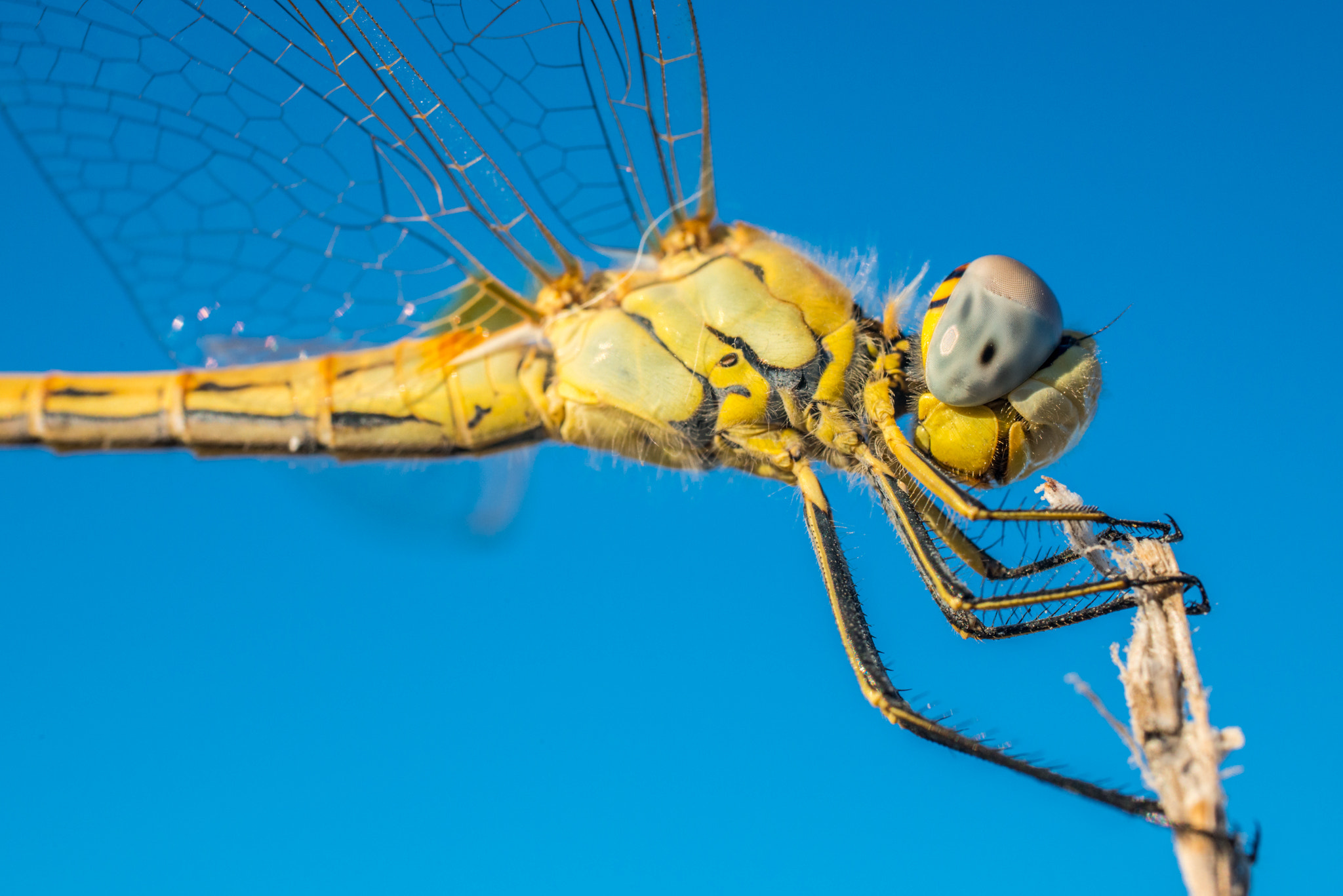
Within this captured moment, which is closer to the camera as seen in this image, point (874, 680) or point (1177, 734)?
point (1177, 734)

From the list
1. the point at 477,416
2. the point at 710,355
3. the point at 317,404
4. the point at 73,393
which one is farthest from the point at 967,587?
the point at 73,393

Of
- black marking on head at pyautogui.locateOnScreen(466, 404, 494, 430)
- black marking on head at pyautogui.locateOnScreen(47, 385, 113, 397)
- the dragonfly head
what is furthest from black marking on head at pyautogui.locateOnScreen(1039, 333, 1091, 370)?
black marking on head at pyautogui.locateOnScreen(47, 385, 113, 397)

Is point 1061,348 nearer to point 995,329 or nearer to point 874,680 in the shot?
point 995,329

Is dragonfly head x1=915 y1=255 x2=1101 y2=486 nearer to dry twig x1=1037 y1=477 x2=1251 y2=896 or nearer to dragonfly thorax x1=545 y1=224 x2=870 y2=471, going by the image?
dragonfly thorax x1=545 y1=224 x2=870 y2=471

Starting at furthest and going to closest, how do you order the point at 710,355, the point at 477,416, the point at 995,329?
the point at 477,416 < the point at 710,355 < the point at 995,329

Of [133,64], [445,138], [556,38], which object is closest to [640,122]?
[556,38]
